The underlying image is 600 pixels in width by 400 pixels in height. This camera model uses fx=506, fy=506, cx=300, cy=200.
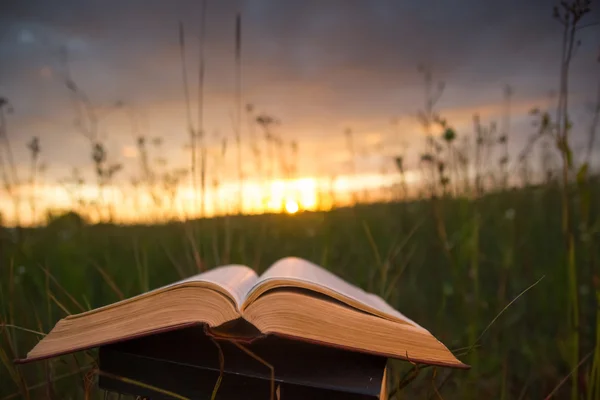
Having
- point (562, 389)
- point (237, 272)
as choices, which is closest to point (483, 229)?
point (562, 389)

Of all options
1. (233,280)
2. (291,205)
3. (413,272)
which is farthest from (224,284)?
(413,272)

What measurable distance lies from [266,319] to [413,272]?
2.39m

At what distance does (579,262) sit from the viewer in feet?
10.2

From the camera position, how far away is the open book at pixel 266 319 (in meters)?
0.89

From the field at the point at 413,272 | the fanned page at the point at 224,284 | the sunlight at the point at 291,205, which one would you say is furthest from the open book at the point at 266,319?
the sunlight at the point at 291,205

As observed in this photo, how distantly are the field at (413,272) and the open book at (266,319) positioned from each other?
43 cm

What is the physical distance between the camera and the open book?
891 mm

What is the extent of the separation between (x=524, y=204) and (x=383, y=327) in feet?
10.9

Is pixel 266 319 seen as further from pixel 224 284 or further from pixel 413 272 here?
pixel 413 272

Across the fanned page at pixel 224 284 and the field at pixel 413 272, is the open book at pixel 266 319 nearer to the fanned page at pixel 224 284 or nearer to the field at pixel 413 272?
the fanned page at pixel 224 284

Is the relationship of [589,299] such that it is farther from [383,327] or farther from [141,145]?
[141,145]

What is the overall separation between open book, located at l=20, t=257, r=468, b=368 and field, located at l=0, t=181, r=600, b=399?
43 centimetres

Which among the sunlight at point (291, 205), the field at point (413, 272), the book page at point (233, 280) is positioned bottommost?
the field at point (413, 272)

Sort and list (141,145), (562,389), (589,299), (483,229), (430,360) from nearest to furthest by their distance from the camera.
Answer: (430,360), (562,389), (589,299), (141,145), (483,229)
